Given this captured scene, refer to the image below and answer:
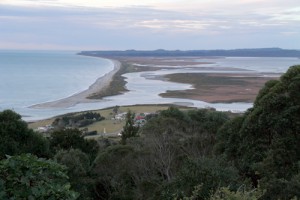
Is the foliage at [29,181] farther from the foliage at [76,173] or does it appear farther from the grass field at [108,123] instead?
the grass field at [108,123]

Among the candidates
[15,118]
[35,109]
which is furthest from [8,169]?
[35,109]

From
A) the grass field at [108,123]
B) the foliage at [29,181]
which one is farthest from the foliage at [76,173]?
the grass field at [108,123]

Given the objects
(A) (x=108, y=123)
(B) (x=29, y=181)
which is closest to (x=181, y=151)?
(B) (x=29, y=181)

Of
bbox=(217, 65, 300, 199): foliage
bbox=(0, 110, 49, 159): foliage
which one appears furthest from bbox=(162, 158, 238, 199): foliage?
bbox=(0, 110, 49, 159): foliage

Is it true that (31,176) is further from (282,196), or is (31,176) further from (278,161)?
(278,161)

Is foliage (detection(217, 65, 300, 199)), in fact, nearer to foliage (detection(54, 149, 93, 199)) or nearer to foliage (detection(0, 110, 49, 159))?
foliage (detection(54, 149, 93, 199))

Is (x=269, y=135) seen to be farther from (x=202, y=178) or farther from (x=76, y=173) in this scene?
(x=76, y=173)
